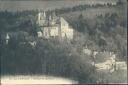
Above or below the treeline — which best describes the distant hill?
above

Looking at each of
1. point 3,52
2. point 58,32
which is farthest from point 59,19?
point 3,52

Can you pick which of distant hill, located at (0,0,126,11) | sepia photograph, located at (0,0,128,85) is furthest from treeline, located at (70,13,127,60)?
distant hill, located at (0,0,126,11)

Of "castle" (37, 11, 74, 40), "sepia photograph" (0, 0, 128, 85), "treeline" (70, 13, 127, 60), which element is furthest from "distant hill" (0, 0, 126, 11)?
"treeline" (70, 13, 127, 60)

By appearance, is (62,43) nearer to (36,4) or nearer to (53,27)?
(53,27)

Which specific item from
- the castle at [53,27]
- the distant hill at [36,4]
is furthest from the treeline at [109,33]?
the distant hill at [36,4]

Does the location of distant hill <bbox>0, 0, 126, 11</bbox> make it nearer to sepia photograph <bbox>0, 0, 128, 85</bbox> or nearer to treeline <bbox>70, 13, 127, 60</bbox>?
sepia photograph <bbox>0, 0, 128, 85</bbox>

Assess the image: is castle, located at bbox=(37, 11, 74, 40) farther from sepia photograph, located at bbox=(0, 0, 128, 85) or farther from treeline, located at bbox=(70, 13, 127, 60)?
treeline, located at bbox=(70, 13, 127, 60)

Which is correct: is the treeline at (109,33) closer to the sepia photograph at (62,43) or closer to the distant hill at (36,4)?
the sepia photograph at (62,43)
